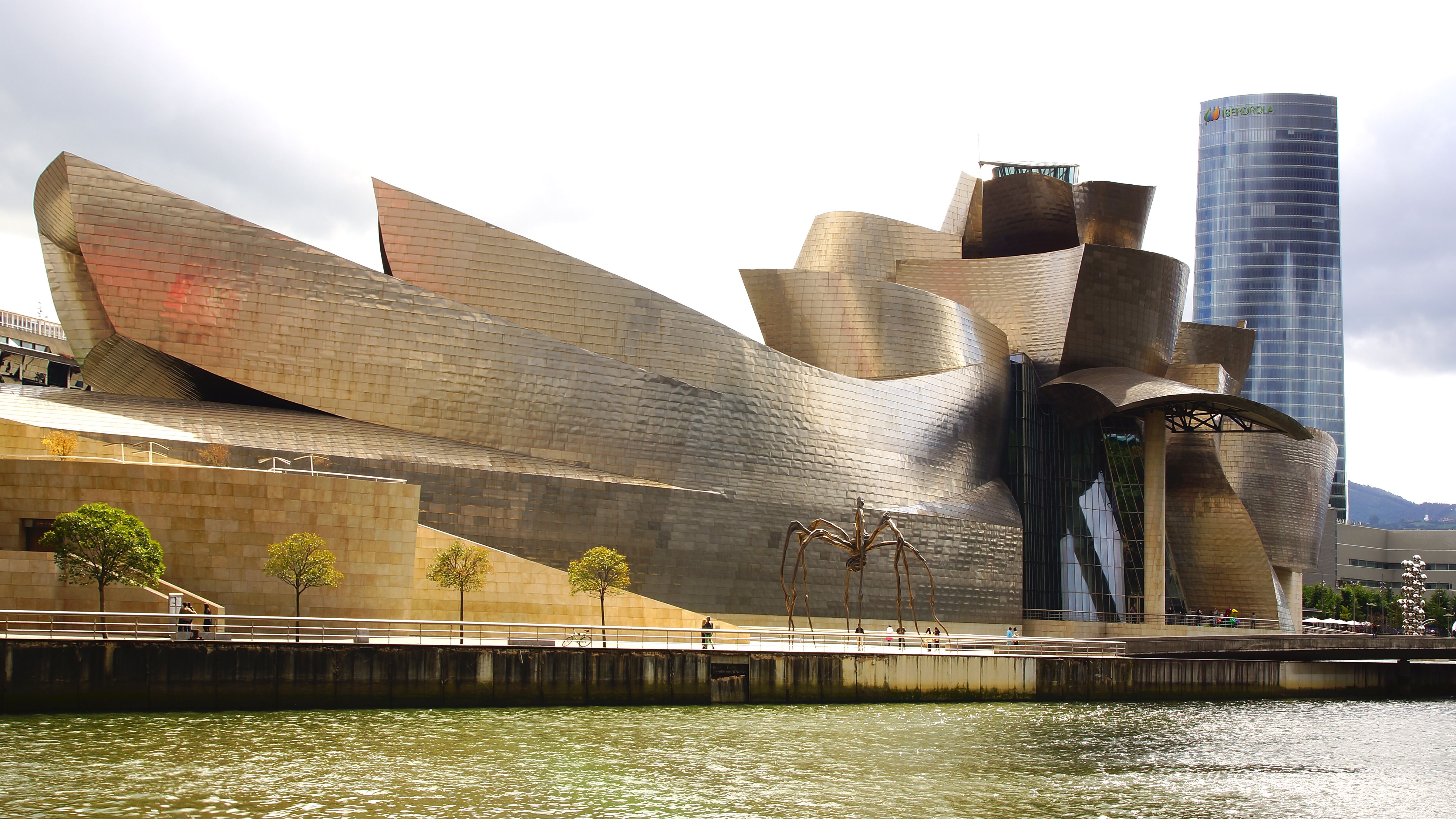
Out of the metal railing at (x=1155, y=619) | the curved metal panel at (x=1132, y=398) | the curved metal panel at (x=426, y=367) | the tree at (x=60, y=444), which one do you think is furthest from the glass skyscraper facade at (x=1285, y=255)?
the tree at (x=60, y=444)

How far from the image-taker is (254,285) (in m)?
33.0

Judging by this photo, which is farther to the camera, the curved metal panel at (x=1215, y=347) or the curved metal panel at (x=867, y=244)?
the curved metal panel at (x=1215, y=347)

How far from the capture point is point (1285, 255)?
13812cm

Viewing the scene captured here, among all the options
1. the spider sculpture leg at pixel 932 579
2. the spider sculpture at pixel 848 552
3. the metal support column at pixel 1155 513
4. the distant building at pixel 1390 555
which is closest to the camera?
the spider sculpture at pixel 848 552

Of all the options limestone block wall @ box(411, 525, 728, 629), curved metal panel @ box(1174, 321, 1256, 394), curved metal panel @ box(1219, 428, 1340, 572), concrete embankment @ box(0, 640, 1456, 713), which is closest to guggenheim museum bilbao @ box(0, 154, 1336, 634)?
limestone block wall @ box(411, 525, 728, 629)

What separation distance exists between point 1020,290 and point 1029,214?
4.11 m

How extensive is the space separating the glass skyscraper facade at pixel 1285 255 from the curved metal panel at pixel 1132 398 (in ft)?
320

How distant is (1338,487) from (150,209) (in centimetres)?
12933

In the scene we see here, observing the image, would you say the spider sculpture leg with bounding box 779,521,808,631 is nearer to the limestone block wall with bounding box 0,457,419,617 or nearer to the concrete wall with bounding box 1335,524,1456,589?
the limestone block wall with bounding box 0,457,419,617

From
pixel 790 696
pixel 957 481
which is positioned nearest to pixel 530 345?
pixel 790 696

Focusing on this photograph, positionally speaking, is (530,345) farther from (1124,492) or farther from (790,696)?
(1124,492)

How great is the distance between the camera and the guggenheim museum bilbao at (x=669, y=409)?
99.6 feet

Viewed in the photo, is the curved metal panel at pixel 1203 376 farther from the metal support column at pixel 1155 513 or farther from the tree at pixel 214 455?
the tree at pixel 214 455

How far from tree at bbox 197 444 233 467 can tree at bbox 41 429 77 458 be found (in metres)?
2.68
